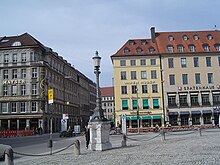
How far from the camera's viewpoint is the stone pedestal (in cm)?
1691

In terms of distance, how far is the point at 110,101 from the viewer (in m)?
146

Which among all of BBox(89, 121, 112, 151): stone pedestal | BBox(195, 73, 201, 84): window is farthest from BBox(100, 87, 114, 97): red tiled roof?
BBox(89, 121, 112, 151): stone pedestal

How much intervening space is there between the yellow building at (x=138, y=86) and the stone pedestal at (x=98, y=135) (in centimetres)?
3805

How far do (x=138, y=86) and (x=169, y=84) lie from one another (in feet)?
20.2

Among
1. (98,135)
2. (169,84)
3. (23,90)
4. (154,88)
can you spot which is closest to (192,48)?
(169,84)

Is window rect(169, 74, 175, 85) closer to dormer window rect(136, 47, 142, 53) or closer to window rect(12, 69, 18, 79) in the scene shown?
dormer window rect(136, 47, 142, 53)

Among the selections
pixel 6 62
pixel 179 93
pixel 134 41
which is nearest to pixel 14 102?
Answer: pixel 6 62

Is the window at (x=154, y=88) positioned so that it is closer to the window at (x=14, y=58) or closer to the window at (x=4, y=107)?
the window at (x=14, y=58)

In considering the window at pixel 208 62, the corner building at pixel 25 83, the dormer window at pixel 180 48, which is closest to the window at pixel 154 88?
the dormer window at pixel 180 48

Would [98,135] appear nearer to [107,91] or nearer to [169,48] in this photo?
[169,48]

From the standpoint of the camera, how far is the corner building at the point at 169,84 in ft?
182

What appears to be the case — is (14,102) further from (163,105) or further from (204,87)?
(204,87)

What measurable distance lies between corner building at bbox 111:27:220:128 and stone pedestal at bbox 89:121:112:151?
3838cm

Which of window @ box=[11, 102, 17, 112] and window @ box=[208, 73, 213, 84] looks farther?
window @ box=[11, 102, 17, 112]
